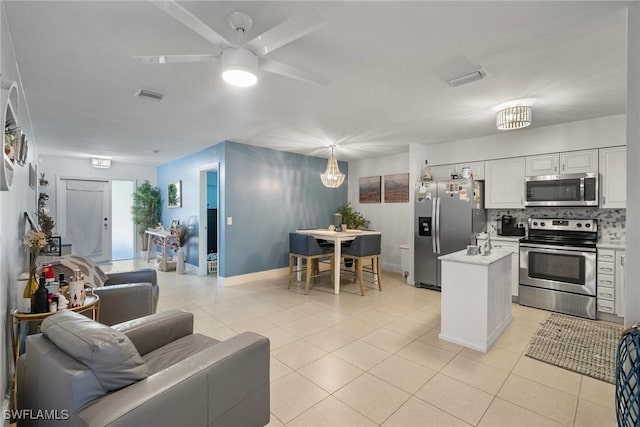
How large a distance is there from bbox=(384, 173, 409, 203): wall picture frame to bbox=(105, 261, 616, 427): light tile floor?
258 centimetres

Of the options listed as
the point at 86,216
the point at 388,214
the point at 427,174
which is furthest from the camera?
the point at 86,216

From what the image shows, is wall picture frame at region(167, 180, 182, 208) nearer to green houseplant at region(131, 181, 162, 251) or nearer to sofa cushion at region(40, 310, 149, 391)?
green houseplant at region(131, 181, 162, 251)

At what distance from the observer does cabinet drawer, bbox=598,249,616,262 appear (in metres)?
3.40

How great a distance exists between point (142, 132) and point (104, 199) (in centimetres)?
379

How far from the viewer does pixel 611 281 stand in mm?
3406

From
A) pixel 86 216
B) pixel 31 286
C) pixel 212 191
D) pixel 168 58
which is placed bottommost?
pixel 31 286

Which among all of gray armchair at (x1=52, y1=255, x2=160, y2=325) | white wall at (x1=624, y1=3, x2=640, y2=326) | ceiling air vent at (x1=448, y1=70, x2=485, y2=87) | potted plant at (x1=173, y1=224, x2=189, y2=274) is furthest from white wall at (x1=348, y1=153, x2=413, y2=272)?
gray armchair at (x1=52, y1=255, x2=160, y2=325)

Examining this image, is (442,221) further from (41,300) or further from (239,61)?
(41,300)

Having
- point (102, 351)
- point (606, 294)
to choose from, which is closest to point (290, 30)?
point (102, 351)

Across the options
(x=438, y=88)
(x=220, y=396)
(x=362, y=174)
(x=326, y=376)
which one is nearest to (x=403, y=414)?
(x=326, y=376)

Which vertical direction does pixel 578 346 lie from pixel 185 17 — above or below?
below

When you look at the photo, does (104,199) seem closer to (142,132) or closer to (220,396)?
(142,132)

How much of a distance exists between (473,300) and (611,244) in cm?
226

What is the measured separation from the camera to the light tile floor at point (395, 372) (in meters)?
1.89
